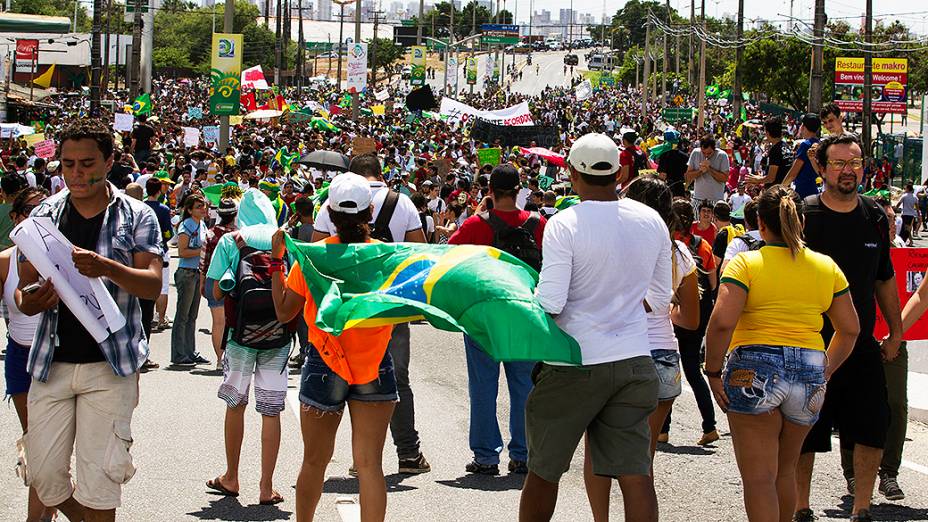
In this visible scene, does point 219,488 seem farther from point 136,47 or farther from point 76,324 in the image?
point 136,47

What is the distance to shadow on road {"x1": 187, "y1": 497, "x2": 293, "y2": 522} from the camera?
680cm

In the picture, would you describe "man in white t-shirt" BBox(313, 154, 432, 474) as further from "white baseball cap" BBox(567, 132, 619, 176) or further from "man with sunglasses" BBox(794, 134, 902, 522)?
"white baseball cap" BBox(567, 132, 619, 176)

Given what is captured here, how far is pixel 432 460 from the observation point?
27.0 ft

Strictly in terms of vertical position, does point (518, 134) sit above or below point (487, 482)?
above

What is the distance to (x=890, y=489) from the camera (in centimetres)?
741

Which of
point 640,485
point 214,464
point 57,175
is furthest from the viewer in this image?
point 57,175

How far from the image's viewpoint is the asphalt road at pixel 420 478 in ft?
22.9

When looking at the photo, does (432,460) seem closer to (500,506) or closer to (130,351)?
(500,506)

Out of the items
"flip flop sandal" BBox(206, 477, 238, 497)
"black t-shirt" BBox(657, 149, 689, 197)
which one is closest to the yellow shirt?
"flip flop sandal" BBox(206, 477, 238, 497)

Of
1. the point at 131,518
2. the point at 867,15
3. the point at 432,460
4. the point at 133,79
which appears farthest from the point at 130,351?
the point at 133,79

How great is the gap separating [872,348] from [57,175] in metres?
16.8

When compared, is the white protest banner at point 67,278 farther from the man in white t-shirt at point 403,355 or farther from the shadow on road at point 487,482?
the shadow on road at point 487,482

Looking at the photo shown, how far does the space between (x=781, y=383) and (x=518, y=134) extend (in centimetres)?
3014

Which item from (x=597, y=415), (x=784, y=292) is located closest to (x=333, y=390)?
(x=597, y=415)
